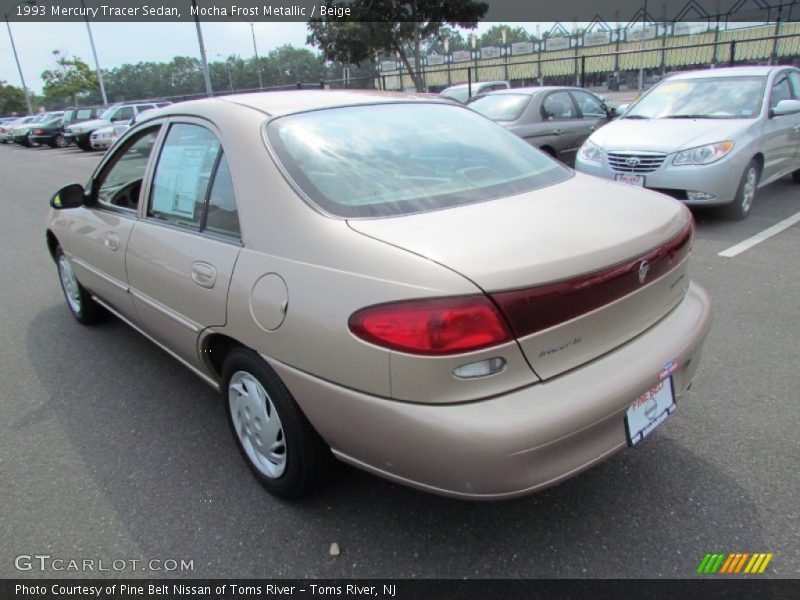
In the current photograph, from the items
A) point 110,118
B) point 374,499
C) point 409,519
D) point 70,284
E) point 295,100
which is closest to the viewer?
point 409,519

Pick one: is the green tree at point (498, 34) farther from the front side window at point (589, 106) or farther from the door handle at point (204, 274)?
the door handle at point (204, 274)

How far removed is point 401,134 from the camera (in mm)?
2551

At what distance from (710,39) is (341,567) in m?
41.0

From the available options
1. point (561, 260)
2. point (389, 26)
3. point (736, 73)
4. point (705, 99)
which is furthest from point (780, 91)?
point (389, 26)

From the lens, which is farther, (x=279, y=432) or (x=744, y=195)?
(x=744, y=195)

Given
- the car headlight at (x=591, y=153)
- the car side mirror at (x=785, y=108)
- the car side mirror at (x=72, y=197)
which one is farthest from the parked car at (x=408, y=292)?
the car side mirror at (x=785, y=108)

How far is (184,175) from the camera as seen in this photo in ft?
9.01

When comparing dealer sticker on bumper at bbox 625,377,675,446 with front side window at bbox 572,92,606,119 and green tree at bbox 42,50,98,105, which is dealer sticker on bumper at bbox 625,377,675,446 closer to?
front side window at bbox 572,92,606,119

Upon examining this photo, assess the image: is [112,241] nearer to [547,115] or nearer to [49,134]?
[547,115]

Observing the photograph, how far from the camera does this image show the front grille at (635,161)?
593cm

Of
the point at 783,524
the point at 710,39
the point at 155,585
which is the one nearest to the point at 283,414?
the point at 155,585

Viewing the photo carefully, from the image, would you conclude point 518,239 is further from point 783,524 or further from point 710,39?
point 710,39

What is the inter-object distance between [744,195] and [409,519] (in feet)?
18.7

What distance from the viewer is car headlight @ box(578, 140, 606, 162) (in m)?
6.38
